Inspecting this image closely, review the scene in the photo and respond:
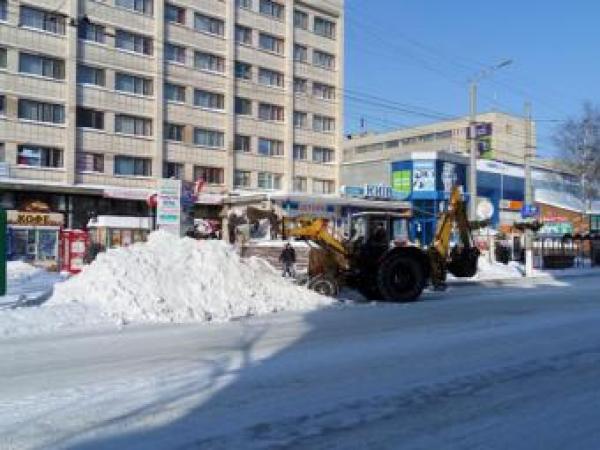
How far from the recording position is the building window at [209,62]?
5584 centimetres

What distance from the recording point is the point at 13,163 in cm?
4569

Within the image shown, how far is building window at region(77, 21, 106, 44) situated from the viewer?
4864cm

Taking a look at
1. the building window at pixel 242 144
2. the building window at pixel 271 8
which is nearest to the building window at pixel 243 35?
the building window at pixel 271 8

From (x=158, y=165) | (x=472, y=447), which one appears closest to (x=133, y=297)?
(x=472, y=447)

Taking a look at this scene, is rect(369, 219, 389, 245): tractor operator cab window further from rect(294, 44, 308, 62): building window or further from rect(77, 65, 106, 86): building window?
rect(294, 44, 308, 62): building window

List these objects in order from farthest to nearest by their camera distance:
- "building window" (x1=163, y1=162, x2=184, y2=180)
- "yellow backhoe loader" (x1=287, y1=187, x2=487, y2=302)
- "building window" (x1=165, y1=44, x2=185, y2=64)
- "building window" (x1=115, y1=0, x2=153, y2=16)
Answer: "building window" (x1=165, y1=44, x2=185, y2=64) → "building window" (x1=163, y1=162, x2=184, y2=180) → "building window" (x1=115, y1=0, x2=153, y2=16) → "yellow backhoe loader" (x1=287, y1=187, x2=487, y2=302)

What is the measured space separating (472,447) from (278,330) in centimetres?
694

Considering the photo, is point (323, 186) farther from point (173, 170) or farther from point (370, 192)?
point (173, 170)

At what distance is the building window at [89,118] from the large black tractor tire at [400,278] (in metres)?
34.4

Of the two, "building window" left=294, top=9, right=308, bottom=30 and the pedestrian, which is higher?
"building window" left=294, top=9, right=308, bottom=30

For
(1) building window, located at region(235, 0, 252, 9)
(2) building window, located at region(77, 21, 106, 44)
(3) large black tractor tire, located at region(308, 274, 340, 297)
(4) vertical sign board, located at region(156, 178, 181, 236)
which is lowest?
(3) large black tractor tire, located at region(308, 274, 340, 297)

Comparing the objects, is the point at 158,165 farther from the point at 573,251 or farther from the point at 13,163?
the point at 573,251

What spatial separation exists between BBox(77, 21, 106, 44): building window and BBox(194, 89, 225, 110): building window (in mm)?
8019

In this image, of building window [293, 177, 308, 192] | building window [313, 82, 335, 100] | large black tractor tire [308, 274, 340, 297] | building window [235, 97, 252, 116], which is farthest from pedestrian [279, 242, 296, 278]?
building window [313, 82, 335, 100]
